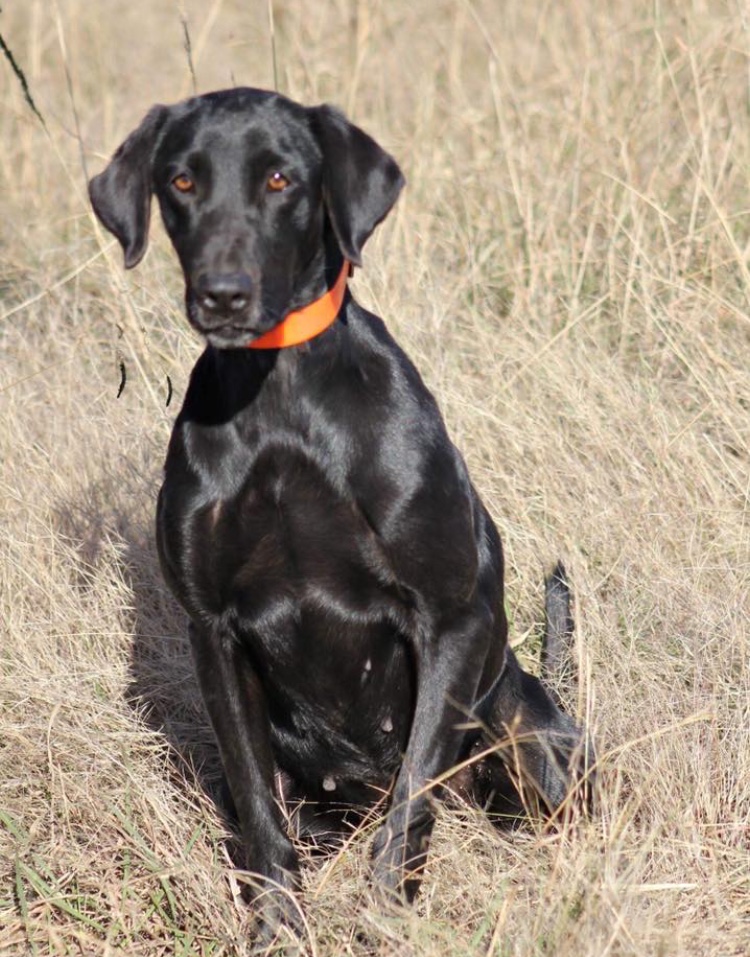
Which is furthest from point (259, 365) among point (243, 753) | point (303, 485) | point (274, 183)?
point (243, 753)

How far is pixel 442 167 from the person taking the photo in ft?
18.8

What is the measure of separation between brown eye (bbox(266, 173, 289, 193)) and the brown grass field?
1.13 meters

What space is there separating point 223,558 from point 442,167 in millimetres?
3083

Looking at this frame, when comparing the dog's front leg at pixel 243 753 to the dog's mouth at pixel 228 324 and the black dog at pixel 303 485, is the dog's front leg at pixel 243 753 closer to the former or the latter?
the black dog at pixel 303 485

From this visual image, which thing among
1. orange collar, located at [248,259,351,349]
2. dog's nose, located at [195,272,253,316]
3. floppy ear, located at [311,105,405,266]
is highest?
floppy ear, located at [311,105,405,266]

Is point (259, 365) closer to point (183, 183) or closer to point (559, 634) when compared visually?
point (183, 183)

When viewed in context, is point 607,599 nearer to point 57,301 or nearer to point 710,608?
point 710,608

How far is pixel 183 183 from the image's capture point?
2.88 meters

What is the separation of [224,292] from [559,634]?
4.58 feet

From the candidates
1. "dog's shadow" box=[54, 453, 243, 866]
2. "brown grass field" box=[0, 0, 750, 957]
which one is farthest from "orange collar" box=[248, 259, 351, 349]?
"dog's shadow" box=[54, 453, 243, 866]

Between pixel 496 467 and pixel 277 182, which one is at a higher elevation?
pixel 277 182

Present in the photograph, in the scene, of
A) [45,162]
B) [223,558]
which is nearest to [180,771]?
[223,558]

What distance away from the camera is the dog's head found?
2746 mm

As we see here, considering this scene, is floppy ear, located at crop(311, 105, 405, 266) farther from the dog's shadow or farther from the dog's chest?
the dog's shadow
